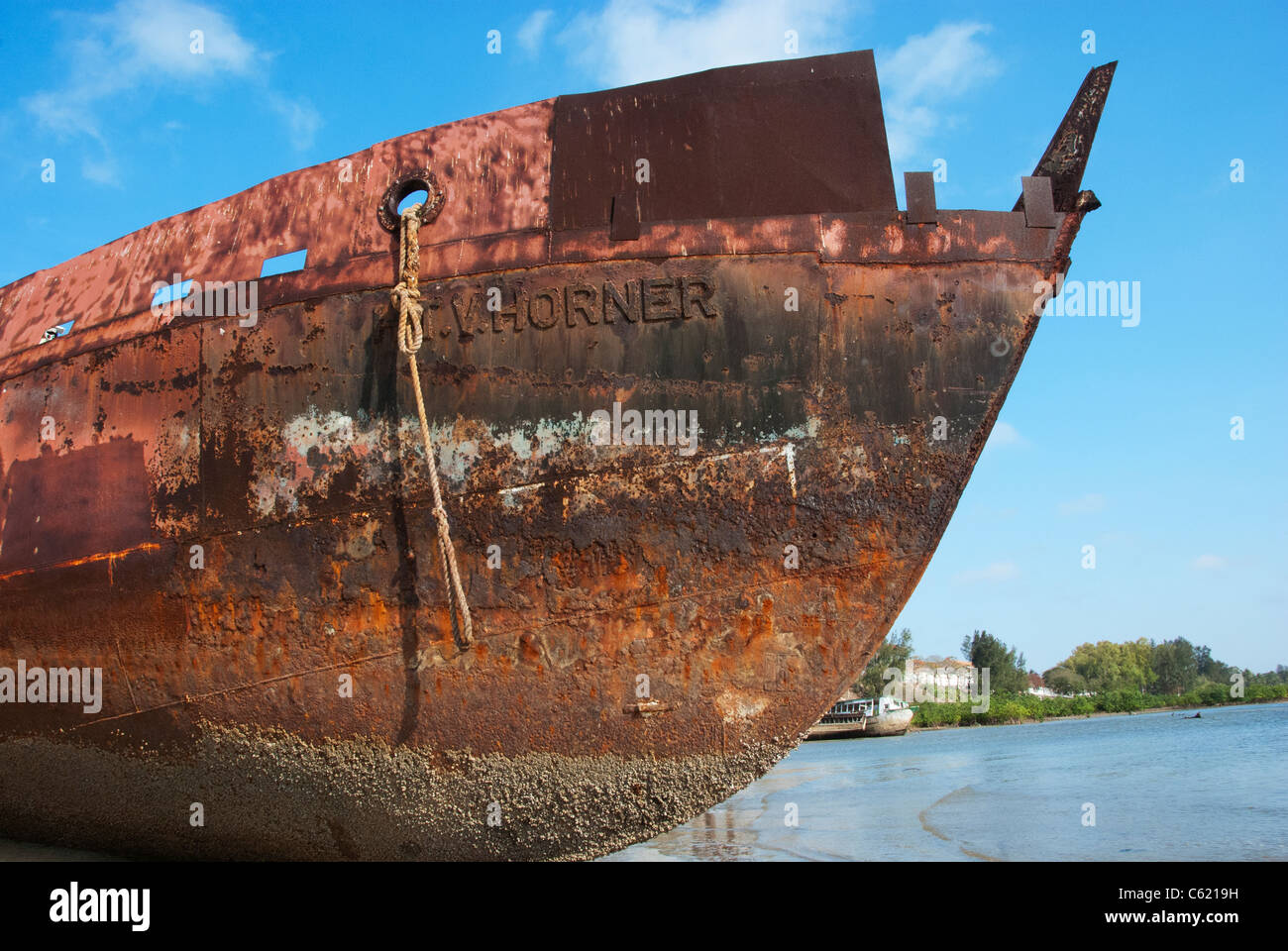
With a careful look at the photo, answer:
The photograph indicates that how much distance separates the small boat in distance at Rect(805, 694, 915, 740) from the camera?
4000cm

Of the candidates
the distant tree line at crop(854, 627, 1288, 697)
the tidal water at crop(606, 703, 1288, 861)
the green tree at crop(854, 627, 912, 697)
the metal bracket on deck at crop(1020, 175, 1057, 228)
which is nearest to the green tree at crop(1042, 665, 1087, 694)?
the distant tree line at crop(854, 627, 1288, 697)

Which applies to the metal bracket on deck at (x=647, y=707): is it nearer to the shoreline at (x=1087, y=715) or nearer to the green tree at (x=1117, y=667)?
the shoreline at (x=1087, y=715)

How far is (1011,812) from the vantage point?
37.1 feet

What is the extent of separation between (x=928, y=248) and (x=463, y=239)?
1643 millimetres

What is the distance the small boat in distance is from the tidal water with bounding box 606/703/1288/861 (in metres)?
18.3

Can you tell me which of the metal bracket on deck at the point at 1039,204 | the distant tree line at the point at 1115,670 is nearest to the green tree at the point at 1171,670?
the distant tree line at the point at 1115,670

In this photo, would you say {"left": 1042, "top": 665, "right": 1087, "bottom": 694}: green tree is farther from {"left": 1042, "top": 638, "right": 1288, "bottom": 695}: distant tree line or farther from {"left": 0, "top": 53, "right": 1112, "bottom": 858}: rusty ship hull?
{"left": 0, "top": 53, "right": 1112, "bottom": 858}: rusty ship hull

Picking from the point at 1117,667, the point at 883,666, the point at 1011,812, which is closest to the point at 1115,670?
the point at 1117,667

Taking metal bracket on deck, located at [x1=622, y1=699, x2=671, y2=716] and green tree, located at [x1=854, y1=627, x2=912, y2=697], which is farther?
green tree, located at [x1=854, y1=627, x2=912, y2=697]

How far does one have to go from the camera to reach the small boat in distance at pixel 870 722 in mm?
40000

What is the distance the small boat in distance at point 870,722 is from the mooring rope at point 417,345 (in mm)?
39281

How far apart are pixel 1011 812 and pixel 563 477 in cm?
1092
